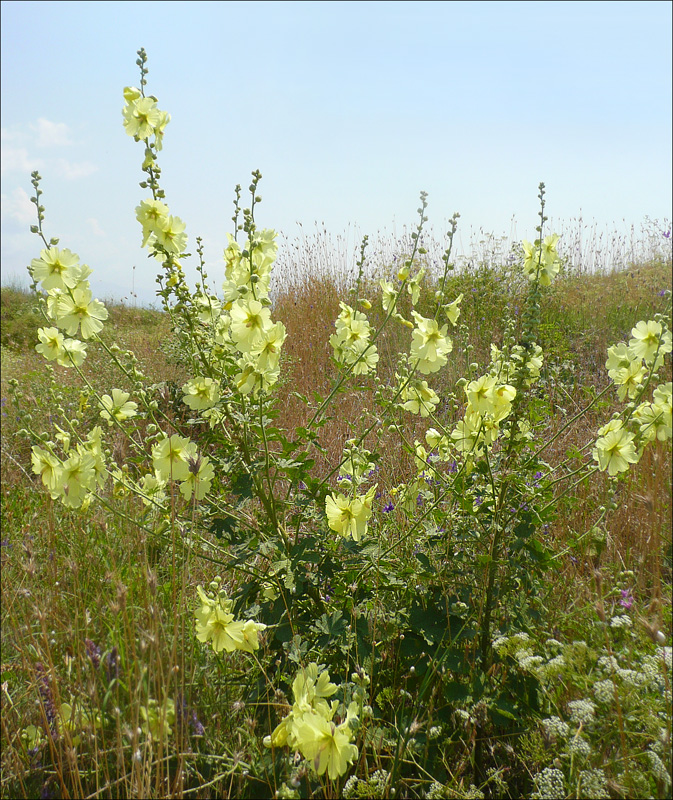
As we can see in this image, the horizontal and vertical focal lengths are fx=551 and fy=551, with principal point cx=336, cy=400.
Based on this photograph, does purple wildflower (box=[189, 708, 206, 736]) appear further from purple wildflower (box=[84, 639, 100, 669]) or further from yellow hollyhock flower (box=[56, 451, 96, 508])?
yellow hollyhock flower (box=[56, 451, 96, 508])

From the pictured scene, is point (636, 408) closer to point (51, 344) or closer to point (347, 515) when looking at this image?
point (347, 515)

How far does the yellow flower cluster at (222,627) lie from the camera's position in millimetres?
1356

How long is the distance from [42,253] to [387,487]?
5.61 feet

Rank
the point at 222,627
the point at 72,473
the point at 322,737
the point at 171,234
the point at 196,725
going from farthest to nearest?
the point at 171,234 → the point at 72,473 → the point at 196,725 → the point at 222,627 → the point at 322,737

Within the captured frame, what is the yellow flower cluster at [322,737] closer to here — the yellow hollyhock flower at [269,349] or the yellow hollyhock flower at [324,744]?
the yellow hollyhock flower at [324,744]

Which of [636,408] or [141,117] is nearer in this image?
[636,408]

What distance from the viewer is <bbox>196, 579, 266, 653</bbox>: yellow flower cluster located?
1356 mm

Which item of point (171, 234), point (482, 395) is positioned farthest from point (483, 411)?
point (171, 234)

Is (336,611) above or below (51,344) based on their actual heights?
below

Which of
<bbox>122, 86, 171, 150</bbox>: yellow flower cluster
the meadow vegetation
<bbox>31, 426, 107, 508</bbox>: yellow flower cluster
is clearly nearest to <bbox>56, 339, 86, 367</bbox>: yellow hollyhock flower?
the meadow vegetation

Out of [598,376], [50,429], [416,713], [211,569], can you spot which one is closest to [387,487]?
[211,569]

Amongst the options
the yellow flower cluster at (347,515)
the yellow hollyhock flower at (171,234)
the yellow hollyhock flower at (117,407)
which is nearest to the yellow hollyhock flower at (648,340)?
the yellow flower cluster at (347,515)

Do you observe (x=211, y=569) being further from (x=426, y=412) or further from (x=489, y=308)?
(x=489, y=308)

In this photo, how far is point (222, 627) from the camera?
4.54 ft
